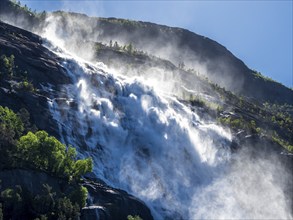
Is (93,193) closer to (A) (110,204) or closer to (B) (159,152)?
(A) (110,204)

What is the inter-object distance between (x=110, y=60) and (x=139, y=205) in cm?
7570

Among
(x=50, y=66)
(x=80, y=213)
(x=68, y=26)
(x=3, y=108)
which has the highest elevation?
(x=68, y=26)

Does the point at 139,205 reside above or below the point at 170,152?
below

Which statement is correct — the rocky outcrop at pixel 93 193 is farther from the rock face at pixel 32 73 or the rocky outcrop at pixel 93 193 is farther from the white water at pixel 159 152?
the rock face at pixel 32 73

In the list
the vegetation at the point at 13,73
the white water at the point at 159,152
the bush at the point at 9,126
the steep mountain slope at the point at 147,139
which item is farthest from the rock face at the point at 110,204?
the vegetation at the point at 13,73

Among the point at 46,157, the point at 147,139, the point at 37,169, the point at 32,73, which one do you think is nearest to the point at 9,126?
the point at 46,157

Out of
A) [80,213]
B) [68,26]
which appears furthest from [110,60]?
[80,213]

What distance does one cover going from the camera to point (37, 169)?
70.3 meters

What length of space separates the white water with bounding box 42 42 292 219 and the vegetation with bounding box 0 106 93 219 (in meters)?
12.2

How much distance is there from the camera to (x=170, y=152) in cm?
10412

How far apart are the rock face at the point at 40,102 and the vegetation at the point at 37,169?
1511 millimetres

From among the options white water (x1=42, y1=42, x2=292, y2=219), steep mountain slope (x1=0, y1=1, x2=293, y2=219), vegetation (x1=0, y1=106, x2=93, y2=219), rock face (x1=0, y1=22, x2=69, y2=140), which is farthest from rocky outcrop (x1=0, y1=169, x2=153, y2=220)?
rock face (x1=0, y1=22, x2=69, y2=140)

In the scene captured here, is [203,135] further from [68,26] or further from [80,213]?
[68,26]

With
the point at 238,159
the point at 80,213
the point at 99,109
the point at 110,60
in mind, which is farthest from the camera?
the point at 110,60
